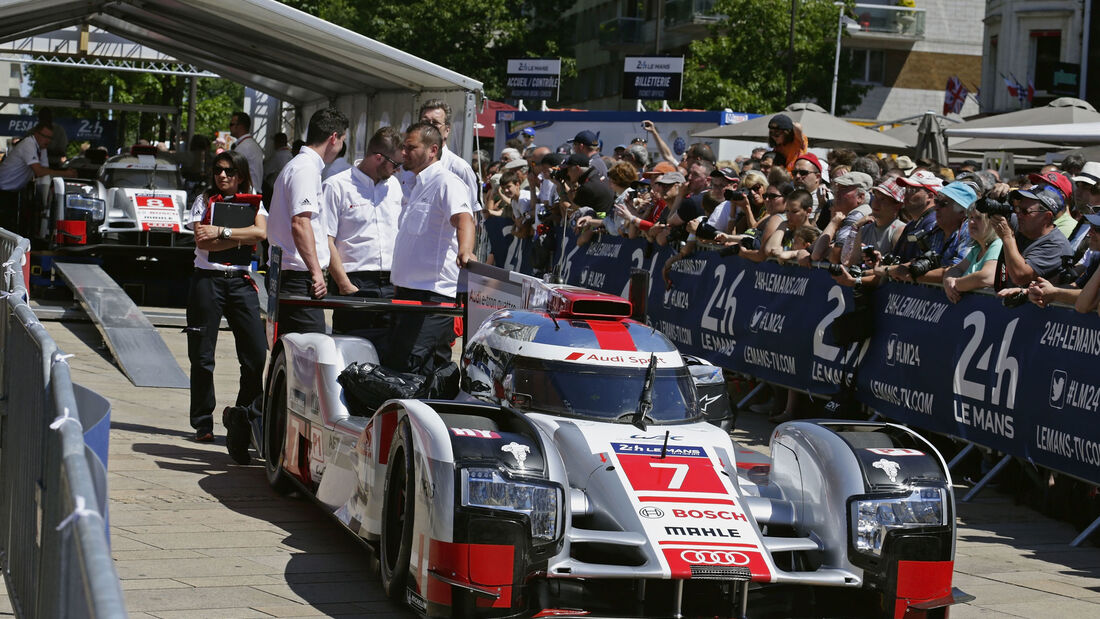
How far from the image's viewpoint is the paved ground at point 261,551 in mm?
6105

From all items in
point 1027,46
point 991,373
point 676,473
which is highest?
point 1027,46

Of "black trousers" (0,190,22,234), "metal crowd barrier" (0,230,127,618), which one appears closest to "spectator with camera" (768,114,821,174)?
"metal crowd barrier" (0,230,127,618)

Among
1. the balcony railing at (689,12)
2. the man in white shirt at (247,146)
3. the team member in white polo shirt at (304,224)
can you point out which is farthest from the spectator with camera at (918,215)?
the balcony railing at (689,12)

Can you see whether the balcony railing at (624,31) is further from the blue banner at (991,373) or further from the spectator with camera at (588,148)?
the blue banner at (991,373)

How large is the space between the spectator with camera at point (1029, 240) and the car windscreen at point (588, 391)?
3.10 metres

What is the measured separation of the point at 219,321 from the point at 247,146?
10340mm

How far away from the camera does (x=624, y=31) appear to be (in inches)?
2576

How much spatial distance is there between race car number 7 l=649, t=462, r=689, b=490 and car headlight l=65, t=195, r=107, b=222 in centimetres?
1294

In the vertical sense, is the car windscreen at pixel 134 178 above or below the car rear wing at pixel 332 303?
above

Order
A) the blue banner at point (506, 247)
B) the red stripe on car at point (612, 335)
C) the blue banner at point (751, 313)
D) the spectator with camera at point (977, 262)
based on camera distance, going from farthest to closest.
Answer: the blue banner at point (506, 247), the blue banner at point (751, 313), the spectator with camera at point (977, 262), the red stripe on car at point (612, 335)

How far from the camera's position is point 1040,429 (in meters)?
8.62

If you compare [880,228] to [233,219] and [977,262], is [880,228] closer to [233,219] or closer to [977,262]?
[977,262]

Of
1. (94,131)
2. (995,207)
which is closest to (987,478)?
(995,207)

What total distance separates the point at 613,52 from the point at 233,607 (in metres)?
63.4
